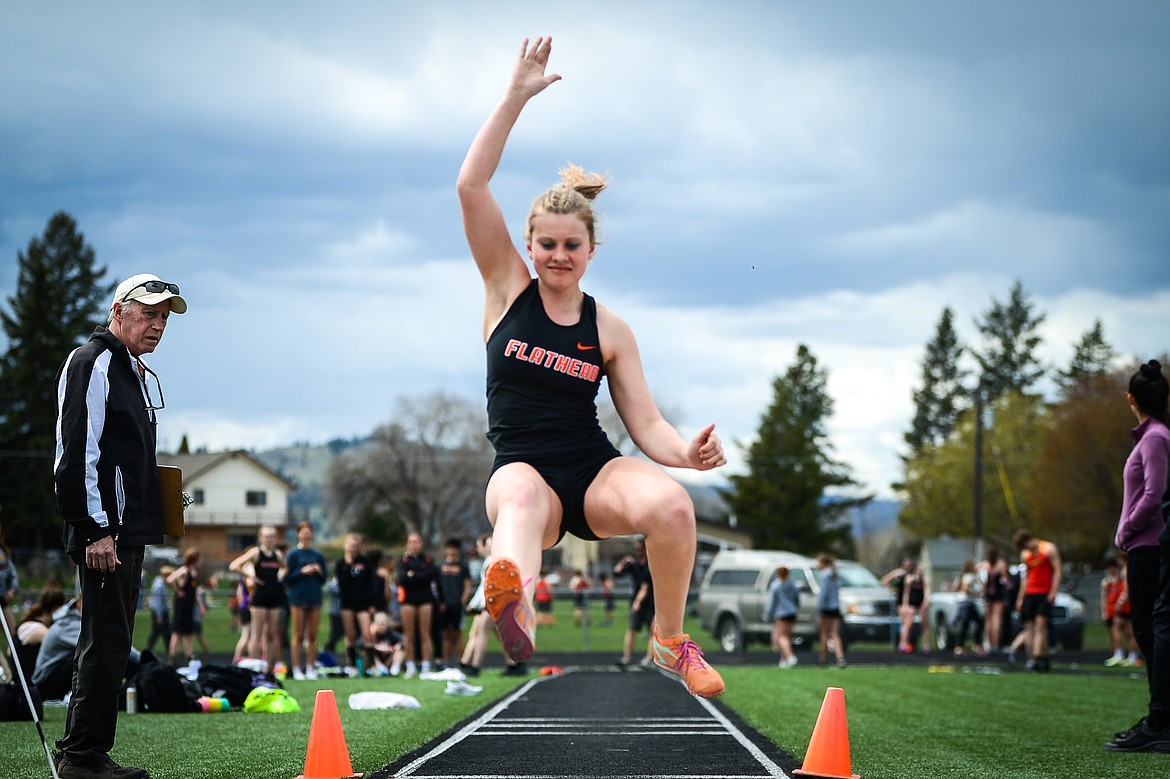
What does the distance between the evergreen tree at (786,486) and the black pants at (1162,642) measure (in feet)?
200

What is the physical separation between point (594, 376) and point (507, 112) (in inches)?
45.1

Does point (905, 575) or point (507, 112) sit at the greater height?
point (507, 112)

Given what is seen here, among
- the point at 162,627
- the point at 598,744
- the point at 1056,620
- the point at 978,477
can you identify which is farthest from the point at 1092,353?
the point at 598,744

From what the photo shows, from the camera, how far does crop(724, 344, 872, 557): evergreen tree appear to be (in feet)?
227

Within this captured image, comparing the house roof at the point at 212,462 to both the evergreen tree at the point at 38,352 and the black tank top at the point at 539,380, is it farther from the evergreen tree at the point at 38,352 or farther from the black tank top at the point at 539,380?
the black tank top at the point at 539,380

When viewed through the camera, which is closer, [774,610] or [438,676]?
[438,676]

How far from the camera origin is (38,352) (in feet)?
208

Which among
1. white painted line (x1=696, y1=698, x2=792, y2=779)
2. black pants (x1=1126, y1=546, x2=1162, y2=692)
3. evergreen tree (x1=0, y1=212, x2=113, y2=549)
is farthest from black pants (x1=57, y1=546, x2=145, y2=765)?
evergreen tree (x1=0, y1=212, x2=113, y2=549)

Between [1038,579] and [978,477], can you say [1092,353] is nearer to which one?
[978,477]

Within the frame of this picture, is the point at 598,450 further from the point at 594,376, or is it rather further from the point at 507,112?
the point at 507,112

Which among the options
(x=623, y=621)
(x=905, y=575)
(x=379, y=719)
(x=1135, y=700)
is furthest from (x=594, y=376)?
(x=623, y=621)

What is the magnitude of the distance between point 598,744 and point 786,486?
63.4 m

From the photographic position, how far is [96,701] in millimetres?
5758

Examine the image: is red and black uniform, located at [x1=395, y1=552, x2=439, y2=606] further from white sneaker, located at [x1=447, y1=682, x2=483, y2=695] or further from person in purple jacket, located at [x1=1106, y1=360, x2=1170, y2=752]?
person in purple jacket, located at [x1=1106, y1=360, x2=1170, y2=752]
